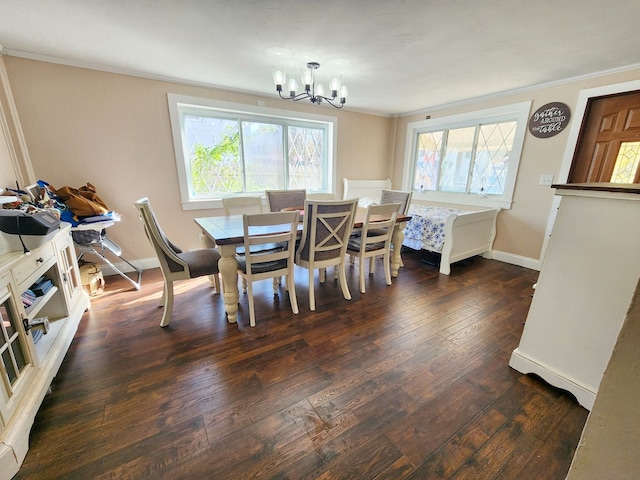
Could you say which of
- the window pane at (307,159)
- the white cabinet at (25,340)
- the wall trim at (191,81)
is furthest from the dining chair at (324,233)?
the wall trim at (191,81)

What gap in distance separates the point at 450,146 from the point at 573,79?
1548mm

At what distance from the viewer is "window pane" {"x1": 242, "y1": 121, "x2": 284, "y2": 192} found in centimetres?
373

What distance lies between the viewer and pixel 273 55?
2.33 meters

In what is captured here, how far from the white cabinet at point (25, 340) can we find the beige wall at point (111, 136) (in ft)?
4.31

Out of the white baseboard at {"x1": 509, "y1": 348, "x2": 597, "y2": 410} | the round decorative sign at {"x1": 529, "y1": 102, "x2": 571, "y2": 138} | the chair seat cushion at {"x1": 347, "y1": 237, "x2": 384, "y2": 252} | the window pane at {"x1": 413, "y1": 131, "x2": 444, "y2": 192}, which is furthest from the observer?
the window pane at {"x1": 413, "y1": 131, "x2": 444, "y2": 192}

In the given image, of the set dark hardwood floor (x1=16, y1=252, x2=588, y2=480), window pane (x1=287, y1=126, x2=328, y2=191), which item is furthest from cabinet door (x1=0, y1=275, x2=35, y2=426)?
window pane (x1=287, y1=126, x2=328, y2=191)

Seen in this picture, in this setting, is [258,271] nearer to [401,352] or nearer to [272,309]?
[272,309]

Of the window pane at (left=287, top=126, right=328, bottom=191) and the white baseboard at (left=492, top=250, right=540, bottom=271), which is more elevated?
the window pane at (left=287, top=126, right=328, bottom=191)

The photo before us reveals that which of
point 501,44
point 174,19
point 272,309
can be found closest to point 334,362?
point 272,309

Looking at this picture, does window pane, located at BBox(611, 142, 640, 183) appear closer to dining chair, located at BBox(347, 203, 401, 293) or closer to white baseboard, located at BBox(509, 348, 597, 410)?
dining chair, located at BBox(347, 203, 401, 293)

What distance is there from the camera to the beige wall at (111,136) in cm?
249

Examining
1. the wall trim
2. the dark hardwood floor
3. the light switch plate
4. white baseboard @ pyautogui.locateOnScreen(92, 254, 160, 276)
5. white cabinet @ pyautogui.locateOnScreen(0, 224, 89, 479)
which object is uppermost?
the wall trim

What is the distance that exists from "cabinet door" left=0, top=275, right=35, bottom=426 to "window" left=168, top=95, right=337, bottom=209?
2.27 m

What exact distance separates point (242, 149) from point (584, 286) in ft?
12.4
